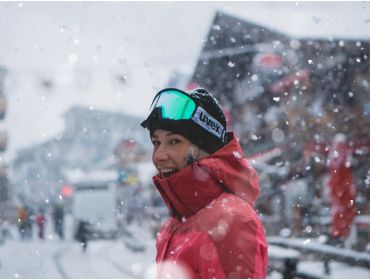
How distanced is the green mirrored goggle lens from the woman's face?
0.30 ft

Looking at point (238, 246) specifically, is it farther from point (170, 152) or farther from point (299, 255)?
point (299, 255)

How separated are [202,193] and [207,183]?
51 millimetres

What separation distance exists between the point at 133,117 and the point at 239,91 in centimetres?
4416

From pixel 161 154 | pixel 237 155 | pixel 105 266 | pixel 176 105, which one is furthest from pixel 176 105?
pixel 105 266

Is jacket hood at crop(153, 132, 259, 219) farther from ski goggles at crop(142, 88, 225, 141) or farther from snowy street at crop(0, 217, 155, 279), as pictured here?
snowy street at crop(0, 217, 155, 279)

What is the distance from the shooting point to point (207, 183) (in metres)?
1.88

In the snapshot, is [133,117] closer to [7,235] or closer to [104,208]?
[104,208]

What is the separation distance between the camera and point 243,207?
1757 mm

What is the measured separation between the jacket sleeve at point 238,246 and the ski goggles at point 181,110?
0.60 metres

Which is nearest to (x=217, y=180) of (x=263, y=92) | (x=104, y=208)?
(x=263, y=92)

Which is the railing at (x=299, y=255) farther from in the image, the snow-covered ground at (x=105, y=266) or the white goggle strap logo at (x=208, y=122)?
the white goggle strap logo at (x=208, y=122)

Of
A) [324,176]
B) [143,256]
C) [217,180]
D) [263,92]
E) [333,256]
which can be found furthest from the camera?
[263,92]

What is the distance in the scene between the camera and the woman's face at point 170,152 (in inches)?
78.4

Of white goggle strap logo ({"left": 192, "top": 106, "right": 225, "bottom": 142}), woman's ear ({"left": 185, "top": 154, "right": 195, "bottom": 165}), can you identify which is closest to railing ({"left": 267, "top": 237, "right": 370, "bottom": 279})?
white goggle strap logo ({"left": 192, "top": 106, "right": 225, "bottom": 142})
